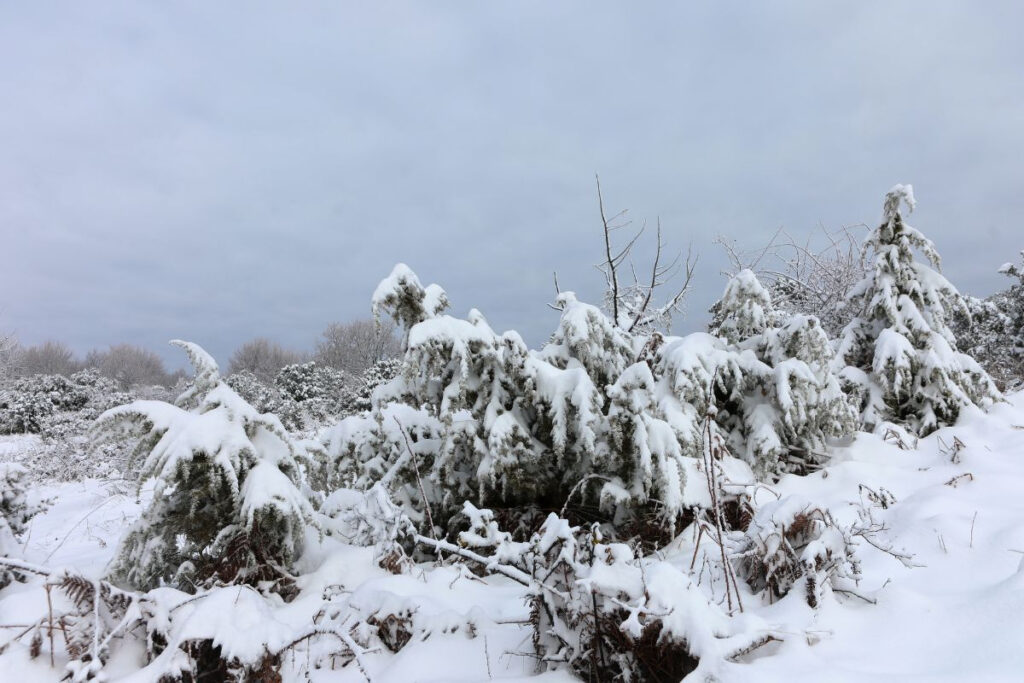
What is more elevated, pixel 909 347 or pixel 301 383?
pixel 301 383

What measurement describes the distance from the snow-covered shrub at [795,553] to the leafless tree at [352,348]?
2740 cm

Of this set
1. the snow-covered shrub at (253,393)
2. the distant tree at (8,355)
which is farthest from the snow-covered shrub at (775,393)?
the distant tree at (8,355)

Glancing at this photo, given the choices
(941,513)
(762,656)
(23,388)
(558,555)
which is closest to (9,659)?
(558,555)

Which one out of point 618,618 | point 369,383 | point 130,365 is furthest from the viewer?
point 130,365

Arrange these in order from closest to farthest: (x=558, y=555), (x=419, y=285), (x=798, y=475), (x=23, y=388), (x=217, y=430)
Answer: (x=558, y=555), (x=217, y=430), (x=419, y=285), (x=798, y=475), (x=23, y=388)

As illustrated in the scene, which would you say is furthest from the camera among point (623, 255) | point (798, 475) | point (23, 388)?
point (23, 388)

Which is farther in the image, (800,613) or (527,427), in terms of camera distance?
(527,427)

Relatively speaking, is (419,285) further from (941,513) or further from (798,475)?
(798,475)

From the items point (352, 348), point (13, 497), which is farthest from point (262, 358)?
point (13, 497)

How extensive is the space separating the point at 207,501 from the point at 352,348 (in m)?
28.2

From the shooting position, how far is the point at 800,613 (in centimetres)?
202

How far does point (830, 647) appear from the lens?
181 cm

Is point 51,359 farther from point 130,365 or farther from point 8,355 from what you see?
point 8,355

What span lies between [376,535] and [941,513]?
3235 millimetres
